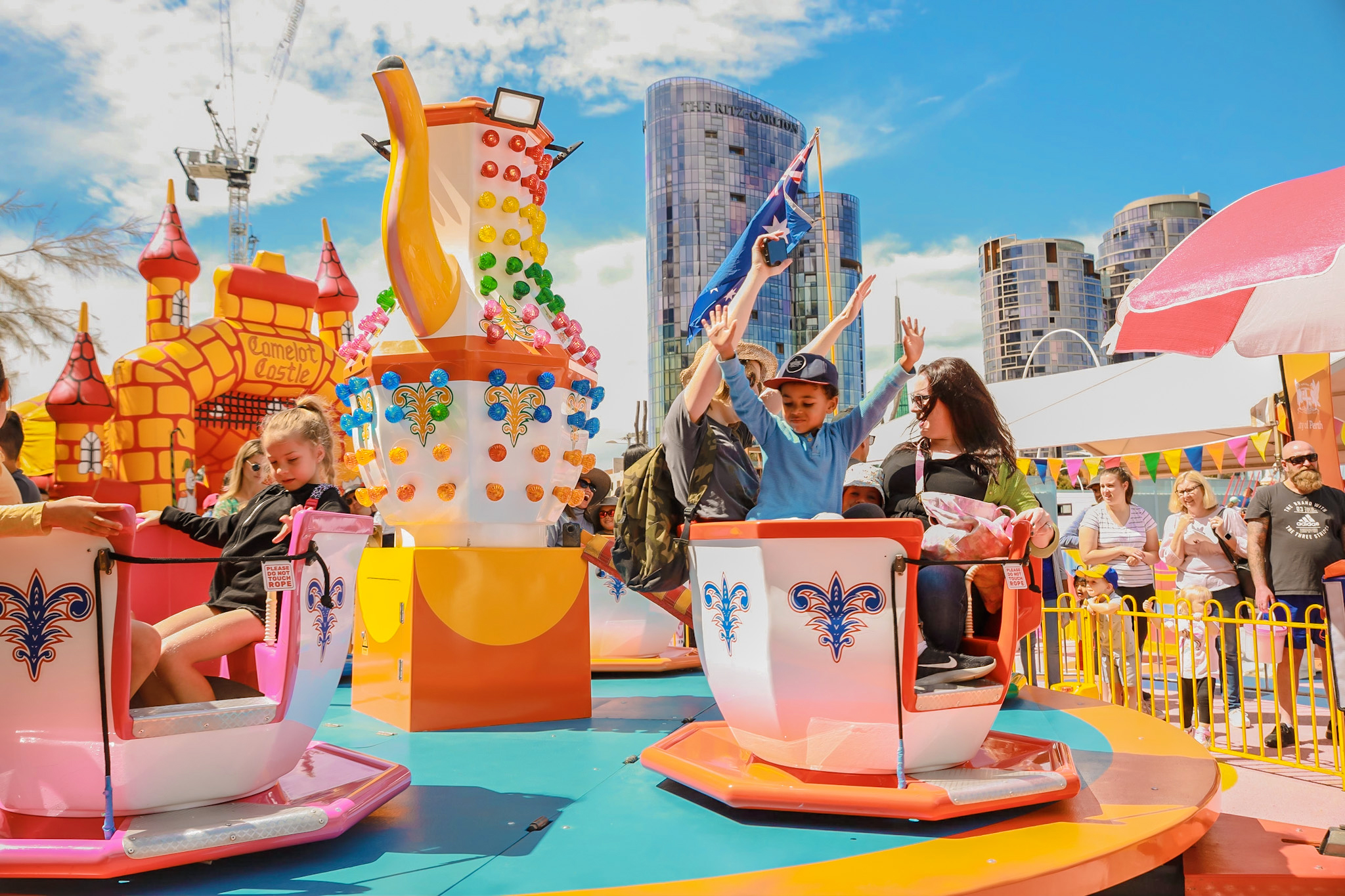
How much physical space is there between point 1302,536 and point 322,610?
5433 millimetres

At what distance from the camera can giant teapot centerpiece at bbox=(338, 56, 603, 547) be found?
13.0 feet

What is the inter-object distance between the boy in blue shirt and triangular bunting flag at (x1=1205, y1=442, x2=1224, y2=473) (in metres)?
9.78

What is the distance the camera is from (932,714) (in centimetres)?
254

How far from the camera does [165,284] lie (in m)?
13.7

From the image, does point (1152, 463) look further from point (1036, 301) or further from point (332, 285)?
point (1036, 301)

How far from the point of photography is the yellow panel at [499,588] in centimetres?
395

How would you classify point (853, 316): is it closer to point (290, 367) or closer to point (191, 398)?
point (191, 398)

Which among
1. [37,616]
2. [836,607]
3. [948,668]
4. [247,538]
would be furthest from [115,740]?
[948,668]

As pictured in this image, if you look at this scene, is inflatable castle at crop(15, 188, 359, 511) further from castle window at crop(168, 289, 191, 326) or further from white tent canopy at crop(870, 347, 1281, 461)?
white tent canopy at crop(870, 347, 1281, 461)

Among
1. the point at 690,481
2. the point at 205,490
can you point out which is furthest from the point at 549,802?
the point at 205,490

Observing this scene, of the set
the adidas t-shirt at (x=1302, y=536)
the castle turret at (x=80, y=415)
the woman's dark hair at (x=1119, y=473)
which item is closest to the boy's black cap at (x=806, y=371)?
the adidas t-shirt at (x=1302, y=536)

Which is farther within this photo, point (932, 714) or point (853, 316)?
point (853, 316)

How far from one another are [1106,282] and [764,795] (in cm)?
5795

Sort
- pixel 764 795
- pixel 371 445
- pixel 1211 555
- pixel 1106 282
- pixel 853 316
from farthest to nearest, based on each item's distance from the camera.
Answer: pixel 1106 282 < pixel 1211 555 < pixel 371 445 < pixel 853 316 < pixel 764 795
